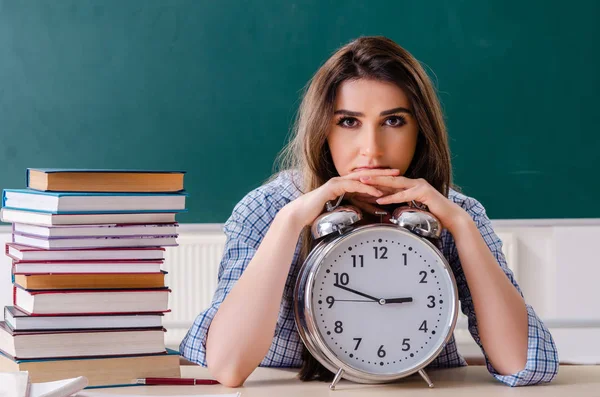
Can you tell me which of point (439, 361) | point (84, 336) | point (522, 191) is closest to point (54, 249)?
point (84, 336)

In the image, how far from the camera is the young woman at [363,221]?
146 centimetres

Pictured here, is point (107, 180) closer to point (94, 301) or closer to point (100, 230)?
point (100, 230)

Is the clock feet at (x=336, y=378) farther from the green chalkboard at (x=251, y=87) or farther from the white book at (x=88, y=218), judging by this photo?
the green chalkboard at (x=251, y=87)

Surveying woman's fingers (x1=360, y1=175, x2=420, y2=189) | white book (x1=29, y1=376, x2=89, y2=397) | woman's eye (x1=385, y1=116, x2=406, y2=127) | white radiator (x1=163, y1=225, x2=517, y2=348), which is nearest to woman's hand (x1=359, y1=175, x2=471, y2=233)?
woman's fingers (x1=360, y1=175, x2=420, y2=189)

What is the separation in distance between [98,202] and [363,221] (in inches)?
19.8

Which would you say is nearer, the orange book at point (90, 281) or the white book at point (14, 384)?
the white book at point (14, 384)

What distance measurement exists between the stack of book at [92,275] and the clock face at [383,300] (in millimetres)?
279

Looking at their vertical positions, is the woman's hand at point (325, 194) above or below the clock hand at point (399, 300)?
above

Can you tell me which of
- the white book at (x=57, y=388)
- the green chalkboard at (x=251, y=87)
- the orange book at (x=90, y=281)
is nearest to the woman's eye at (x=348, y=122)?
the orange book at (x=90, y=281)

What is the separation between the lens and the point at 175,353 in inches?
56.8

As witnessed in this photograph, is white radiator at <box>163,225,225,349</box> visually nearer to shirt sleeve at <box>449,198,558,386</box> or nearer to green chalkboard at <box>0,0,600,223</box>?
green chalkboard at <box>0,0,600,223</box>

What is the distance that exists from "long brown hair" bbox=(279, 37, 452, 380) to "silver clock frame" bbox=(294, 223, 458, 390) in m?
0.11

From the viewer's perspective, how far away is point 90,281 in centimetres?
139

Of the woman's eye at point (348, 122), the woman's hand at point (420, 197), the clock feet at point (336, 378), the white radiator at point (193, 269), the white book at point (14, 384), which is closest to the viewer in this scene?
the white book at point (14, 384)
